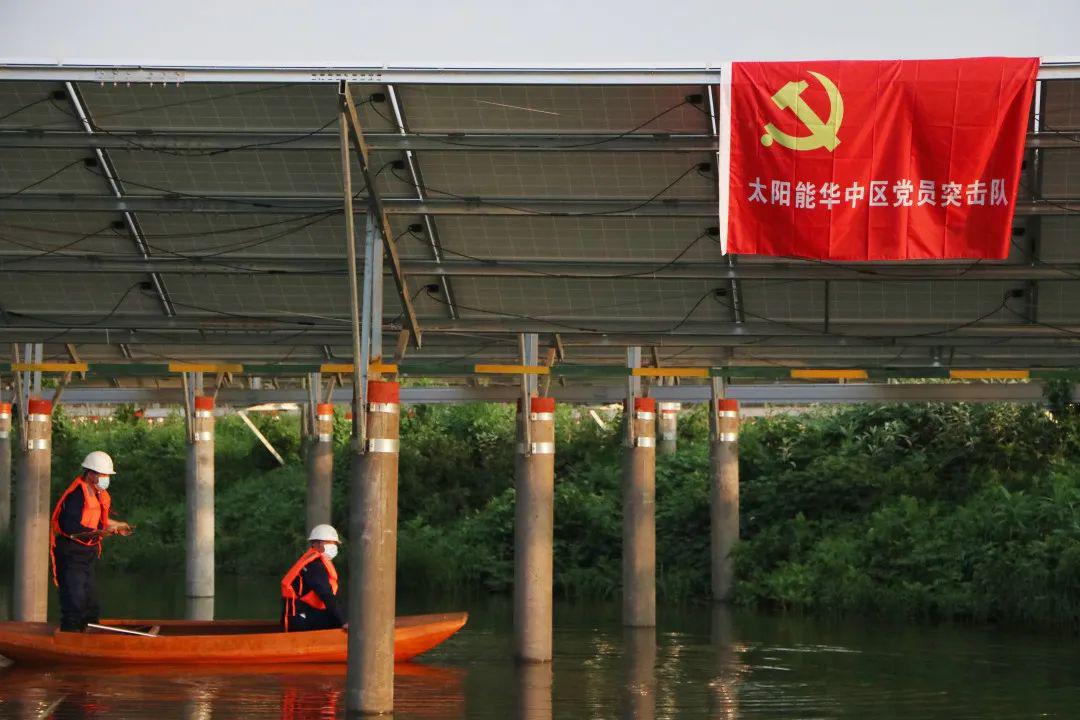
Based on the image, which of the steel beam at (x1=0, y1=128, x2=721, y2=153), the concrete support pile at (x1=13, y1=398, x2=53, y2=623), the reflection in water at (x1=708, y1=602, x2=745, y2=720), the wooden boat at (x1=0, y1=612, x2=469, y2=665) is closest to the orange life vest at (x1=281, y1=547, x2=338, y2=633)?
the wooden boat at (x1=0, y1=612, x2=469, y2=665)

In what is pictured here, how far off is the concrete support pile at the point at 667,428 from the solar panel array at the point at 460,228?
15912 millimetres

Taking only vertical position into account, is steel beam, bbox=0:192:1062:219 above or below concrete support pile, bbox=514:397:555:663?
above

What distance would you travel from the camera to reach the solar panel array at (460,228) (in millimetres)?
18641

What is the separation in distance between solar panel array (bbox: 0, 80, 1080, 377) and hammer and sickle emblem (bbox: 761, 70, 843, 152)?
754mm

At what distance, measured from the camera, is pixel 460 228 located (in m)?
20.3

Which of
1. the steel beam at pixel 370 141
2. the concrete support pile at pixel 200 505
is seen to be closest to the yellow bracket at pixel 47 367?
the steel beam at pixel 370 141

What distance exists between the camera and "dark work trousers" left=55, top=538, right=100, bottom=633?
20.0 m

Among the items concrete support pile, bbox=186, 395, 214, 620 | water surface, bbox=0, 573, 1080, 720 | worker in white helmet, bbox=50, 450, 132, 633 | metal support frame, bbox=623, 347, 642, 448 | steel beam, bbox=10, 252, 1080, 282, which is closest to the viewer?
water surface, bbox=0, 573, 1080, 720

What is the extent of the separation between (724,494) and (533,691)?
11.8 metres

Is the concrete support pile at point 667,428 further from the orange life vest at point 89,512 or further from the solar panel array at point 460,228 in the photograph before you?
the orange life vest at point 89,512

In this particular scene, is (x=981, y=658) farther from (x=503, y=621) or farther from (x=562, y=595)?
(x=562, y=595)

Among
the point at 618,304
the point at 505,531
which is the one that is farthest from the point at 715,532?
the point at 618,304

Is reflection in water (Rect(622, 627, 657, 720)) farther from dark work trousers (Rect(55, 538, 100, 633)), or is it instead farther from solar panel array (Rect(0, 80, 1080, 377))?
dark work trousers (Rect(55, 538, 100, 633))

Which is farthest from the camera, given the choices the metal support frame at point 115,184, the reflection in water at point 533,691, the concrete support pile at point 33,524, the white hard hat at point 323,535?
the concrete support pile at point 33,524
